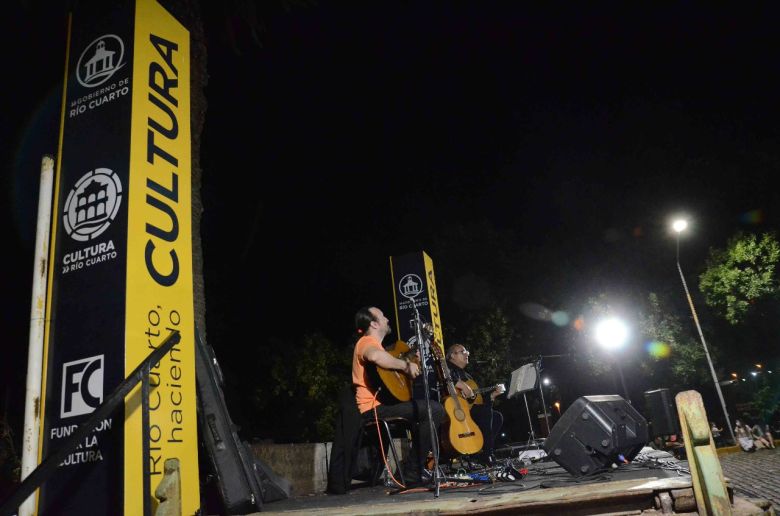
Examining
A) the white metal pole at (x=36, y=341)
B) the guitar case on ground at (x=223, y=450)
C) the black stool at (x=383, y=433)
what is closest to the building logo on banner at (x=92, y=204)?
the white metal pole at (x=36, y=341)

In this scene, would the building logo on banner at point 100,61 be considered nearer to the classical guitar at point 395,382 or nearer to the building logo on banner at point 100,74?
the building logo on banner at point 100,74

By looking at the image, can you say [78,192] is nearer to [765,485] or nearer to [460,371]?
[460,371]

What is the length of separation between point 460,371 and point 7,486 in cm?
665

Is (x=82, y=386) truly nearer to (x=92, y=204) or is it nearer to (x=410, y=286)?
(x=92, y=204)

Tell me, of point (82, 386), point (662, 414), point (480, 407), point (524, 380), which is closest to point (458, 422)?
point (480, 407)

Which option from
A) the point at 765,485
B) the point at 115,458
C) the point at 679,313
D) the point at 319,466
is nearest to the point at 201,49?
the point at 115,458

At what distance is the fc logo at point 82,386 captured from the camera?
10.2ft

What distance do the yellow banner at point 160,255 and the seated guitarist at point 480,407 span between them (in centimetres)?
391

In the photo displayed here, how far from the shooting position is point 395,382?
16.5 ft

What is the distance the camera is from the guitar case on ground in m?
3.76

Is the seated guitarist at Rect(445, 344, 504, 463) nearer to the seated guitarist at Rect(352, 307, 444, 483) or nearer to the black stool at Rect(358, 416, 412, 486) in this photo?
the black stool at Rect(358, 416, 412, 486)

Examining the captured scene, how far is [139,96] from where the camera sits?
364cm

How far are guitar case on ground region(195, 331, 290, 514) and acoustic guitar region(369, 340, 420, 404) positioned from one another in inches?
52.7

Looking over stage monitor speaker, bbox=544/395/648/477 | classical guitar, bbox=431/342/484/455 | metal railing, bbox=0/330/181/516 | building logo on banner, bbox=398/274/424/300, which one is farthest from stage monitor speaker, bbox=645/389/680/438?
metal railing, bbox=0/330/181/516
